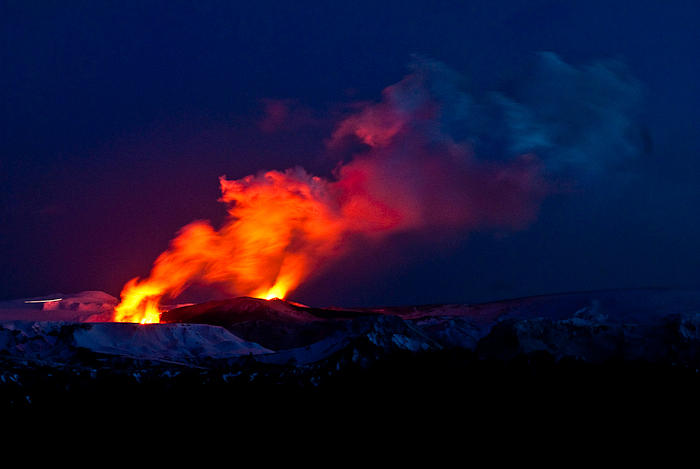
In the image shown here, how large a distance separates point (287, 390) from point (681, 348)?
1382 cm

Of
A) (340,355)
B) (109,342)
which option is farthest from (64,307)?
(340,355)

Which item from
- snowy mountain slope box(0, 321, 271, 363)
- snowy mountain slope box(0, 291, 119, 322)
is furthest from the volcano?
snowy mountain slope box(0, 291, 119, 322)

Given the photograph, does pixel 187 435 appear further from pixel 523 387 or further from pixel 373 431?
pixel 523 387

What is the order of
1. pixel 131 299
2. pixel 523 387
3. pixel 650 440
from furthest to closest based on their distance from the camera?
pixel 131 299 → pixel 523 387 → pixel 650 440

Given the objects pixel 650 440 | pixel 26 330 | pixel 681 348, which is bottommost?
pixel 650 440

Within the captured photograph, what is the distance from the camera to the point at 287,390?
17781 millimetres

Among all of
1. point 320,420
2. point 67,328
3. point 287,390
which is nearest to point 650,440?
point 320,420

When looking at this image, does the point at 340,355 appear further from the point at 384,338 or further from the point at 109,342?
the point at 109,342

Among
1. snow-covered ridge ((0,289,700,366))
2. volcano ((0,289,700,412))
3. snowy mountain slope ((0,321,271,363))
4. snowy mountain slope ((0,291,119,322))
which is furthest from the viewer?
snowy mountain slope ((0,291,119,322))

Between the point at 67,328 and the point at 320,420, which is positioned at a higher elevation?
the point at 67,328

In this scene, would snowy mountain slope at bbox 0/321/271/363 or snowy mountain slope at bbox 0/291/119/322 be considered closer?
snowy mountain slope at bbox 0/321/271/363

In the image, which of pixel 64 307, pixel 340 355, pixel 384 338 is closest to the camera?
pixel 340 355

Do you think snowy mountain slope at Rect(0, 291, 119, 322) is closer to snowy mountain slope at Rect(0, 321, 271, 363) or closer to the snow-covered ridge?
the snow-covered ridge

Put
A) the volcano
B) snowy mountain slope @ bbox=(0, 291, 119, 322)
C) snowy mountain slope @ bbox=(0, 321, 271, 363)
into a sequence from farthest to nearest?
snowy mountain slope @ bbox=(0, 291, 119, 322) → snowy mountain slope @ bbox=(0, 321, 271, 363) → the volcano
